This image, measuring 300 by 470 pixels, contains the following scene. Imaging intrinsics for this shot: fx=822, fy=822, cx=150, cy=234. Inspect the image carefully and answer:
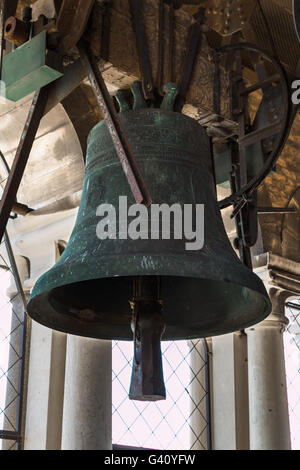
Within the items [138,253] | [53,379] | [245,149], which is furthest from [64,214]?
[138,253]

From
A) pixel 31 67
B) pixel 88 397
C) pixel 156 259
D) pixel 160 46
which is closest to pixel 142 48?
pixel 160 46

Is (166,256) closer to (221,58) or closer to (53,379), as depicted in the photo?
(221,58)

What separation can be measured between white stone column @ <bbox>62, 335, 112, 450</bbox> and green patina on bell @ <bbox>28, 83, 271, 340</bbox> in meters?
1.50

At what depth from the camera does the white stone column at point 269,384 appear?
574 cm

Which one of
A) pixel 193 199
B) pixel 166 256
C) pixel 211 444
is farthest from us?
pixel 211 444

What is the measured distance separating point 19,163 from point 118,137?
1.57 feet

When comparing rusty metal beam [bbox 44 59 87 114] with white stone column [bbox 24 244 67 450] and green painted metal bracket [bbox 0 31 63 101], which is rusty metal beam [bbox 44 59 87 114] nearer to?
green painted metal bracket [bbox 0 31 63 101]

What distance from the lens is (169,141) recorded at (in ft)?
11.4

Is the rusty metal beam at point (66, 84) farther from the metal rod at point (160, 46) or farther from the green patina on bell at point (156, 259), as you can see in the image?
the metal rod at point (160, 46)

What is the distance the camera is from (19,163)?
3371 millimetres

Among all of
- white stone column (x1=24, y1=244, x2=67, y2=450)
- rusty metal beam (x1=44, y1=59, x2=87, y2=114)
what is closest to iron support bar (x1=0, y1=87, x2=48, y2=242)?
rusty metal beam (x1=44, y1=59, x2=87, y2=114)

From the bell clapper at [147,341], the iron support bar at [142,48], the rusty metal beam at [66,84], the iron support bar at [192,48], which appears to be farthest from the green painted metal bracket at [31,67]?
the bell clapper at [147,341]
